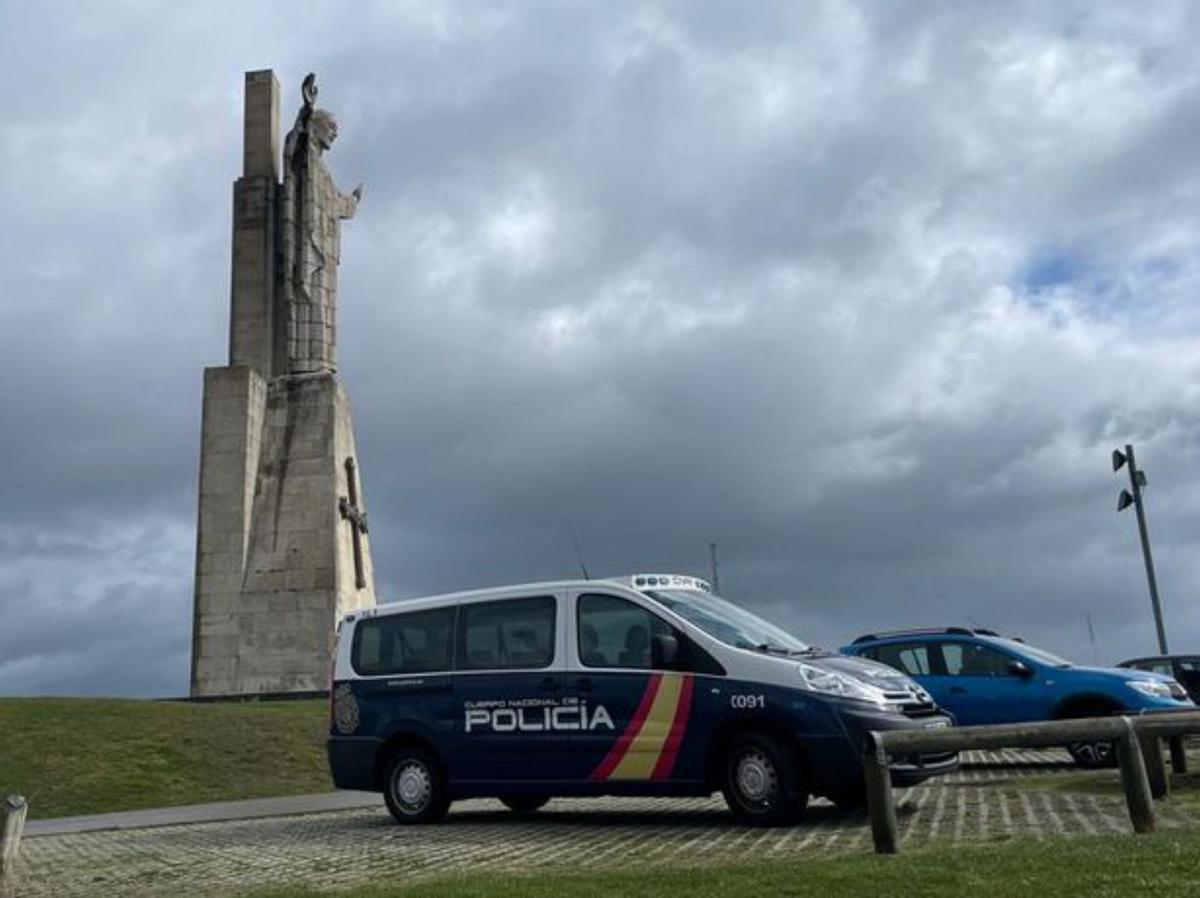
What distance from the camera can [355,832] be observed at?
12.2 meters

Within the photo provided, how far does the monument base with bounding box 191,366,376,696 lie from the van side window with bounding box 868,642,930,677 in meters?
13.9

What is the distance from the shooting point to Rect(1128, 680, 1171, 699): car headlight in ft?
45.7

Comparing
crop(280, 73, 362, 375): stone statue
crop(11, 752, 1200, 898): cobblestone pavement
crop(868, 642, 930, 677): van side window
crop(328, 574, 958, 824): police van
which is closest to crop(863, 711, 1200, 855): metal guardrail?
crop(11, 752, 1200, 898): cobblestone pavement

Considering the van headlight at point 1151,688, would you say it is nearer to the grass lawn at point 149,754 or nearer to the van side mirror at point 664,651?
Result: the van side mirror at point 664,651

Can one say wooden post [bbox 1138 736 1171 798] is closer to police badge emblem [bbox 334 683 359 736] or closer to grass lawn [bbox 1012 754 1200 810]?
grass lawn [bbox 1012 754 1200 810]

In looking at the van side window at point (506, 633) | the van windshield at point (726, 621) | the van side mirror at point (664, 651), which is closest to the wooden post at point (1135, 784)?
the van windshield at point (726, 621)

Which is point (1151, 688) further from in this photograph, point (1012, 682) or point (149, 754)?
point (149, 754)

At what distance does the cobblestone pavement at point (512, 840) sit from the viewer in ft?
29.4

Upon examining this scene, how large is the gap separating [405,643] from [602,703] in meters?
2.52

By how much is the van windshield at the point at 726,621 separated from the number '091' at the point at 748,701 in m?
0.54

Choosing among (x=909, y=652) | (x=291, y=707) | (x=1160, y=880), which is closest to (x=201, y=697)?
(x=291, y=707)

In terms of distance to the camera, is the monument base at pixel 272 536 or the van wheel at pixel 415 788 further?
the monument base at pixel 272 536

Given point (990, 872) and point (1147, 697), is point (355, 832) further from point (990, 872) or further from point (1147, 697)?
point (1147, 697)

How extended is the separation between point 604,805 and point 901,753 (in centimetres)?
616
